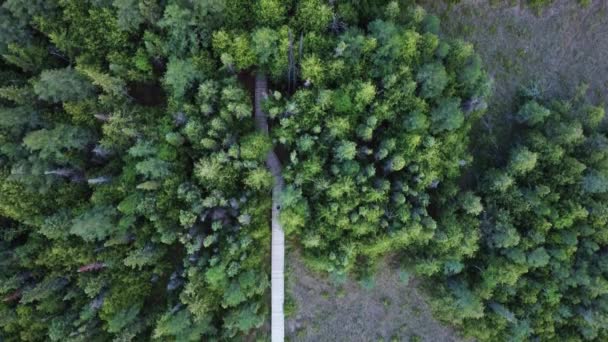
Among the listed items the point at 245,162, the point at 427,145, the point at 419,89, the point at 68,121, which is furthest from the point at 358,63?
the point at 68,121

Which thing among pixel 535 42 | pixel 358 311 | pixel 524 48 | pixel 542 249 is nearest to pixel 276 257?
pixel 358 311

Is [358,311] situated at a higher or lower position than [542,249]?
lower

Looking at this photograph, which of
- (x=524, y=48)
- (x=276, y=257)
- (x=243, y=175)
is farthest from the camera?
(x=524, y=48)

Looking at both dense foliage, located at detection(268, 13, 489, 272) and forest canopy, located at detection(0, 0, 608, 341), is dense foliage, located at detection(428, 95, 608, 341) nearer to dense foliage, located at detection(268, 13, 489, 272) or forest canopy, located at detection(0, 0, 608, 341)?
forest canopy, located at detection(0, 0, 608, 341)

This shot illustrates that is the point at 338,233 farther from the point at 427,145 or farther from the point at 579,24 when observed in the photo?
the point at 579,24

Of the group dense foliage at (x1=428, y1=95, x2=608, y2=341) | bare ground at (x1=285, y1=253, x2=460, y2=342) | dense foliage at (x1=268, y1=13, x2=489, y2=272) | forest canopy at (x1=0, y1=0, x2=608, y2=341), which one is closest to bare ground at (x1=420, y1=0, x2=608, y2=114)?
dense foliage at (x1=428, y1=95, x2=608, y2=341)

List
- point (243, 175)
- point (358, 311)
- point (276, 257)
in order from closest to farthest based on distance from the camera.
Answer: point (243, 175), point (276, 257), point (358, 311)

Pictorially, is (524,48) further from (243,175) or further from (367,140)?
(243,175)

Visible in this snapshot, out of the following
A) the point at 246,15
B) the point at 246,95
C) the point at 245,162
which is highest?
the point at 246,15

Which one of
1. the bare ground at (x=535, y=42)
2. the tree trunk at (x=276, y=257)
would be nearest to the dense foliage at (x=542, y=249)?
the bare ground at (x=535, y=42)
